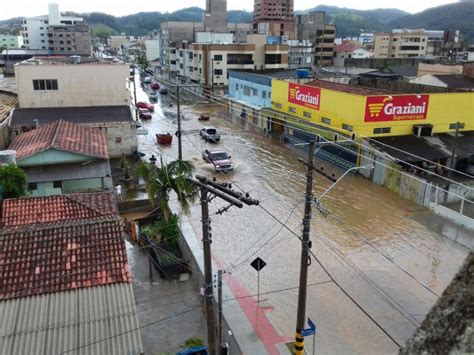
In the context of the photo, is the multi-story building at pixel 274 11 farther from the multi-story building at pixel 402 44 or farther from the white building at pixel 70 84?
the white building at pixel 70 84

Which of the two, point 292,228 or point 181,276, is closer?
point 181,276

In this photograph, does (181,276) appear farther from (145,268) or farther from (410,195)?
(410,195)

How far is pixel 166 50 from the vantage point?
9488 centimetres

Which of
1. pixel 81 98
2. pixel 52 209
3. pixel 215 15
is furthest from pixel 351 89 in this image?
pixel 215 15

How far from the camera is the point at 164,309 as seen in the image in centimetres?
1347

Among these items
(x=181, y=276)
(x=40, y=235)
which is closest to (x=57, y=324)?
(x=40, y=235)

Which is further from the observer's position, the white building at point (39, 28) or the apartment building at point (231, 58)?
the white building at point (39, 28)

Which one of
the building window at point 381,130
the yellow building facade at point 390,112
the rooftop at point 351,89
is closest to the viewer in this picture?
the yellow building facade at point 390,112

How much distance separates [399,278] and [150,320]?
30.1 feet

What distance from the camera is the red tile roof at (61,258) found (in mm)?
9727

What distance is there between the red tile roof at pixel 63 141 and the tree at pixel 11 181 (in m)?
3.85

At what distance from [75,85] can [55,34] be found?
8991 centimetres

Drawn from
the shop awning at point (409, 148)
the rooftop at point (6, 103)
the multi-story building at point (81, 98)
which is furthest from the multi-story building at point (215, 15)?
the shop awning at point (409, 148)

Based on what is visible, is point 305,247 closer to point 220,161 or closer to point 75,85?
point 220,161
